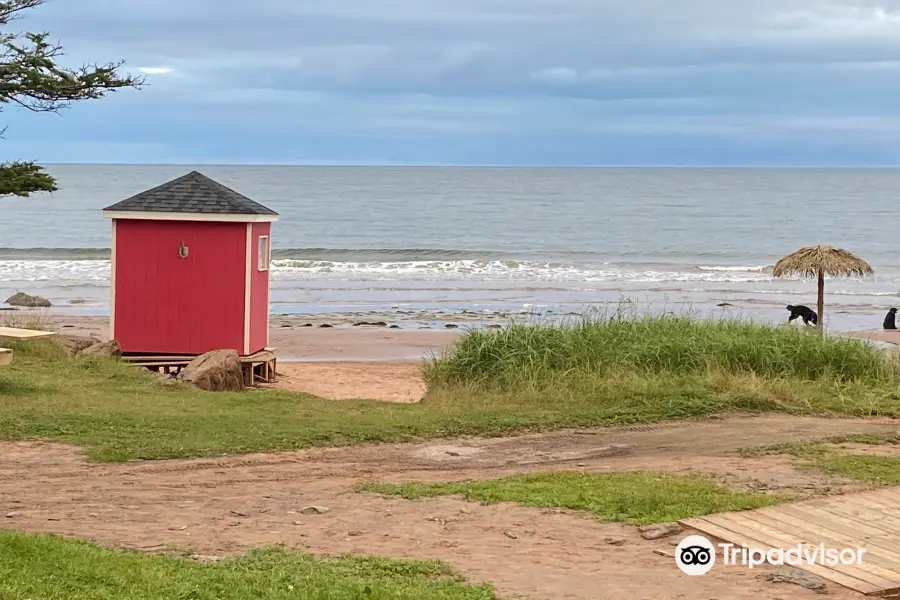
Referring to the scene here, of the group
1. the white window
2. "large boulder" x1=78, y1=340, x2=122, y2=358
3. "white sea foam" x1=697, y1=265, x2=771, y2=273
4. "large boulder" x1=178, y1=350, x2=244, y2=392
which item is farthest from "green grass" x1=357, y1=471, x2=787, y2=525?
"white sea foam" x1=697, y1=265, x2=771, y2=273

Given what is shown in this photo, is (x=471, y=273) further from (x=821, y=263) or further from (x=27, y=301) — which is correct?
(x=821, y=263)

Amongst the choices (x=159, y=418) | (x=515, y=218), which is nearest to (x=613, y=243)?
(x=515, y=218)

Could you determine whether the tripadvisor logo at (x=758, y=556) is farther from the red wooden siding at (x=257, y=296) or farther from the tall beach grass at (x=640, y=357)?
the red wooden siding at (x=257, y=296)

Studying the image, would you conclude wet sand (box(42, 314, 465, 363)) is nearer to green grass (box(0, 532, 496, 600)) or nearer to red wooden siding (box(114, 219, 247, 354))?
red wooden siding (box(114, 219, 247, 354))

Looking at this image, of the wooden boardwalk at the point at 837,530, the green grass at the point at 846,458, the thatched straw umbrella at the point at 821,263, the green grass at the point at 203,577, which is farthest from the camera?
the thatched straw umbrella at the point at 821,263

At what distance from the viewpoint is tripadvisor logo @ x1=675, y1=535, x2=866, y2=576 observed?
17.9ft

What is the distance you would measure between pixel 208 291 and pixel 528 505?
9.30m

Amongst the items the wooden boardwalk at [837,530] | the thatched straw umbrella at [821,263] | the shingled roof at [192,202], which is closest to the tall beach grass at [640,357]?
the shingled roof at [192,202]

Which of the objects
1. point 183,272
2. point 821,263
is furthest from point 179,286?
point 821,263

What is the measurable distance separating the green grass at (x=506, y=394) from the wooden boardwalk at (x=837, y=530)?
3.66m

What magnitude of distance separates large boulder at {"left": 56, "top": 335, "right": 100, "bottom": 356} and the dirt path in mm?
5574

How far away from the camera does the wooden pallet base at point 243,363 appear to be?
1486 cm

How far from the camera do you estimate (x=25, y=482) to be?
759cm

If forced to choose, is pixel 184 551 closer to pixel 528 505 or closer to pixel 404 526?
pixel 404 526
